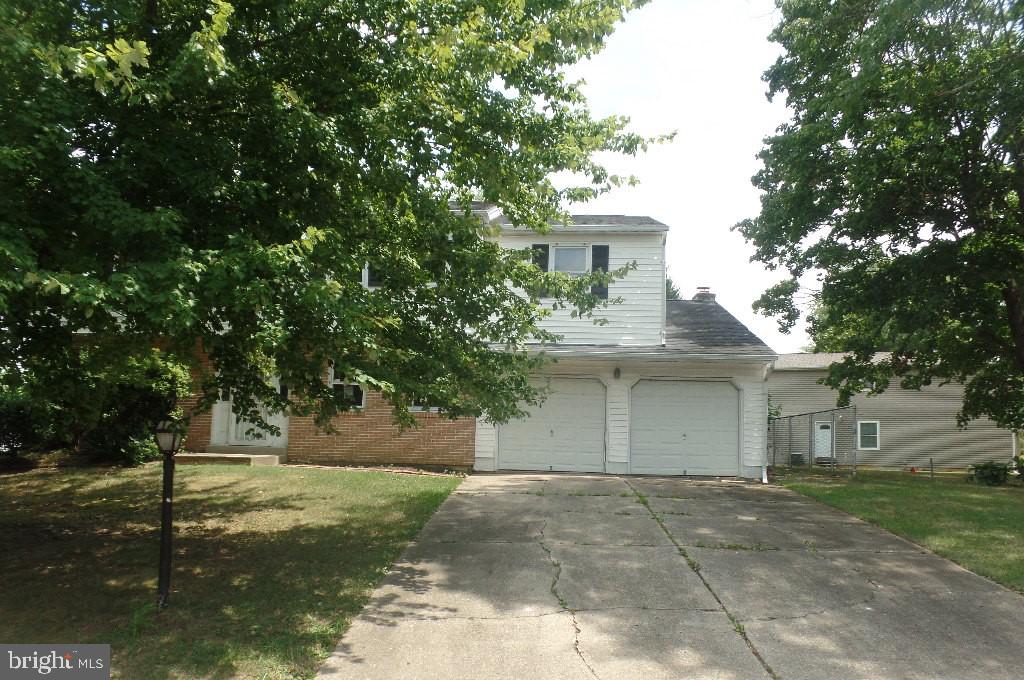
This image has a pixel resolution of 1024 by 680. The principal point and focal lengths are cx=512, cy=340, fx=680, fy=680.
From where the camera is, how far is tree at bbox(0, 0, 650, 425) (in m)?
4.76

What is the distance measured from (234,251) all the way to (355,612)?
3068 millimetres

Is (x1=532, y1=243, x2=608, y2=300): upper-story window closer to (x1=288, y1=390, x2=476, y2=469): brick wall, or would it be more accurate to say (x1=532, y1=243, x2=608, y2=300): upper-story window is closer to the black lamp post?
(x1=288, y1=390, x2=476, y2=469): brick wall

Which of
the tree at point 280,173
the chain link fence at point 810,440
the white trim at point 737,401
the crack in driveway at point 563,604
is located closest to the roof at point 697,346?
the white trim at point 737,401

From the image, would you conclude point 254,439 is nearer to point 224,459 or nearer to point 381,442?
point 224,459

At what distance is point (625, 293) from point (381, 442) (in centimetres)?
623

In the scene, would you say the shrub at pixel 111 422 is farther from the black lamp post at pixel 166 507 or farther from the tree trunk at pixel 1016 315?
the tree trunk at pixel 1016 315

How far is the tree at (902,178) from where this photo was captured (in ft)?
30.9

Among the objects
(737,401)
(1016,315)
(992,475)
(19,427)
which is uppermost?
(1016,315)

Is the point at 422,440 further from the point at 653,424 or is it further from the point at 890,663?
the point at 890,663

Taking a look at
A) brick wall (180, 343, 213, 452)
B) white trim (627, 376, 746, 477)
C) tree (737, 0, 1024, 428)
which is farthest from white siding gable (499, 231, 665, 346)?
brick wall (180, 343, 213, 452)

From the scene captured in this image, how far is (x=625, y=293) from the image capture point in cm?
1491

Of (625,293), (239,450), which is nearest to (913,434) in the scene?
(625,293)

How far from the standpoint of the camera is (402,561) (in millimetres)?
7184

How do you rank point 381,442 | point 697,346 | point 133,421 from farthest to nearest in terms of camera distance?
point 381,442, point 697,346, point 133,421
